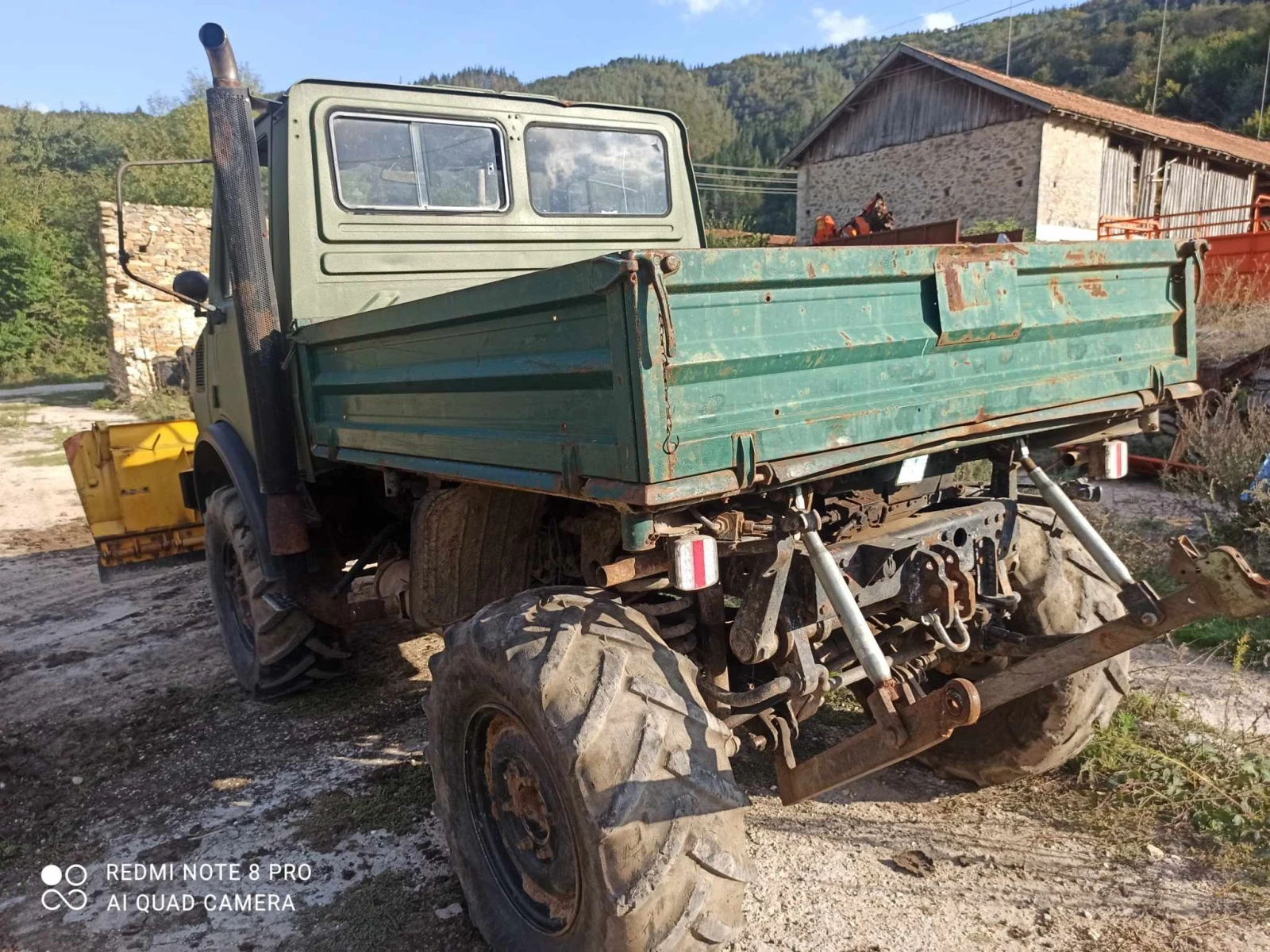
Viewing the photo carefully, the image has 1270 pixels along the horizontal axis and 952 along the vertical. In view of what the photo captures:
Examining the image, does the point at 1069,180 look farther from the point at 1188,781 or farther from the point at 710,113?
the point at 710,113

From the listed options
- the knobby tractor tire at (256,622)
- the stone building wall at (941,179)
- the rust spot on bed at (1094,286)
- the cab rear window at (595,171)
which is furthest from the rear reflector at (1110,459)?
the stone building wall at (941,179)

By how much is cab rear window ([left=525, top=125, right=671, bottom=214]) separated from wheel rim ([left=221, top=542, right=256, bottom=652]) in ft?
8.00

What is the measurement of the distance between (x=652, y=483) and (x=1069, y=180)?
22.6 meters

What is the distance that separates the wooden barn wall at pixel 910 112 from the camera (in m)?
21.8

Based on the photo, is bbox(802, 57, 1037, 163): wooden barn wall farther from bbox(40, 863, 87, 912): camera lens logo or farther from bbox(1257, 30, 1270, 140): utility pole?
bbox(40, 863, 87, 912): camera lens logo

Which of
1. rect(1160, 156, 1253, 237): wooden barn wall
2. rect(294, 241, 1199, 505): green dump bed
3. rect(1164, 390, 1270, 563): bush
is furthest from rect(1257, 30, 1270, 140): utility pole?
rect(294, 241, 1199, 505): green dump bed

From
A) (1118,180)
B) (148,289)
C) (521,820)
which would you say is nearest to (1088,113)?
(1118,180)

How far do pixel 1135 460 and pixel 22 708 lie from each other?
861 cm

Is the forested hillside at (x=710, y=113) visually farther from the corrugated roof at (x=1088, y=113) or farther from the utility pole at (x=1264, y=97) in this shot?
the corrugated roof at (x=1088, y=113)

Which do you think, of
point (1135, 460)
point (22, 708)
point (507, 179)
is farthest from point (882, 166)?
point (22, 708)

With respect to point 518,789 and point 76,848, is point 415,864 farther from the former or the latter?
point 76,848

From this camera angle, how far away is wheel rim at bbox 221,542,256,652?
472 cm

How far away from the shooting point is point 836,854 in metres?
3.14

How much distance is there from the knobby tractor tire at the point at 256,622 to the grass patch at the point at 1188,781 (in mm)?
3459
